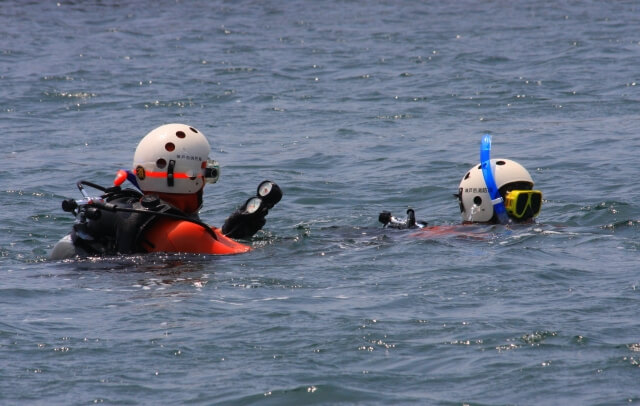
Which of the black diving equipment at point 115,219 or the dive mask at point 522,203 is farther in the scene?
the dive mask at point 522,203

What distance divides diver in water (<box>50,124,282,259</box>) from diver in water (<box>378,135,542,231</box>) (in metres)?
1.80

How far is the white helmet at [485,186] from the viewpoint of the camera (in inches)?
405

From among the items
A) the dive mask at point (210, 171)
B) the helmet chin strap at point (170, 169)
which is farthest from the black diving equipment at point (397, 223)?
the helmet chin strap at point (170, 169)

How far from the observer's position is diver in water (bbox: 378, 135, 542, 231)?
1020 cm

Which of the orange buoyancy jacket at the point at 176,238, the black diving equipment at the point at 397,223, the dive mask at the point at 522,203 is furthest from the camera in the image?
the black diving equipment at the point at 397,223

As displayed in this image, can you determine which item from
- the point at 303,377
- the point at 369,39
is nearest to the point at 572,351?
the point at 303,377

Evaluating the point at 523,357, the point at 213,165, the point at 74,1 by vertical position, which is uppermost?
the point at 74,1

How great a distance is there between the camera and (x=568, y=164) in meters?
14.2

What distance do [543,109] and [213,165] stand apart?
896 centimetres

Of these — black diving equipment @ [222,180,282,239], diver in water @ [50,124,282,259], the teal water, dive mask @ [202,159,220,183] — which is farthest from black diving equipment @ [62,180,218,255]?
black diving equipment @ [222,180,282,239]

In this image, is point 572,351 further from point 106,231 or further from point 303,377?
point 106,231

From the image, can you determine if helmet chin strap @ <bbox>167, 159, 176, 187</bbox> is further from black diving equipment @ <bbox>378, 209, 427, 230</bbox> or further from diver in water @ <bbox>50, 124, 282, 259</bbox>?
black diving equipment @ <bbox>378, 209, 427, 230</bbox>

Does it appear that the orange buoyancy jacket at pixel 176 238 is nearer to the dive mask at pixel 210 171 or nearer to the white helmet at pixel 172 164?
the white helmet at pixel 172 164

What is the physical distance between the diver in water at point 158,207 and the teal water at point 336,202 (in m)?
0.17
